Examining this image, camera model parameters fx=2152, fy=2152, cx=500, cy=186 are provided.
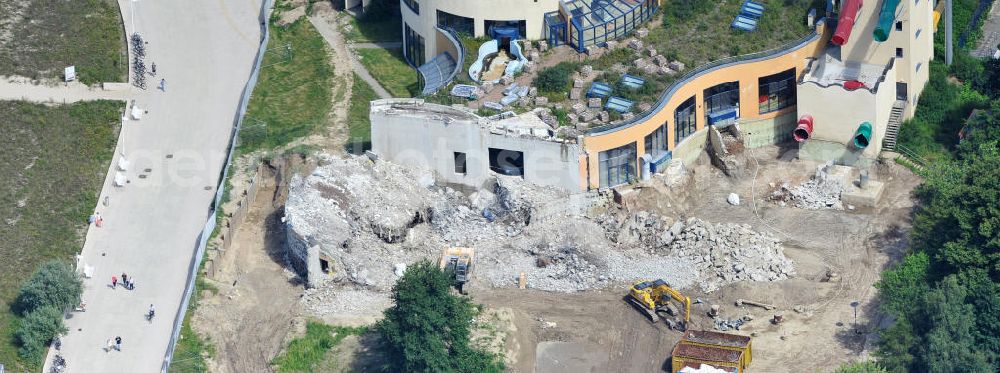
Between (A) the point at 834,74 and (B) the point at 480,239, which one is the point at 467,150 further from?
(A) the point at 834,74

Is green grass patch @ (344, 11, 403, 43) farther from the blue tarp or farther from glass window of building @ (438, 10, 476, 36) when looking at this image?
the blue tarp

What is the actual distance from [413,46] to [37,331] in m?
37.6

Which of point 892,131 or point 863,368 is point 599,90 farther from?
point 863,368

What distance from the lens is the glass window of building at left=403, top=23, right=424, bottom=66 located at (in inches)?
5704

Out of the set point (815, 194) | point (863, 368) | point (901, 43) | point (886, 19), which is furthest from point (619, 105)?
point (863, 368)

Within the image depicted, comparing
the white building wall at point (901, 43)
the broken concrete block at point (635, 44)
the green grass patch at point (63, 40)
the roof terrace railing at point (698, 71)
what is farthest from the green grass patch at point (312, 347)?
the white building wall at point (901, 43)

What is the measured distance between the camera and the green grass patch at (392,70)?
469ft

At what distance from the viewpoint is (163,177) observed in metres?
134

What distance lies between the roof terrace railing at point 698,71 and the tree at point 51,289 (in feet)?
105

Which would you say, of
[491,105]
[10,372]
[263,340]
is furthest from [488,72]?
[10,372]

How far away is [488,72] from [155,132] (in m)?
21.8

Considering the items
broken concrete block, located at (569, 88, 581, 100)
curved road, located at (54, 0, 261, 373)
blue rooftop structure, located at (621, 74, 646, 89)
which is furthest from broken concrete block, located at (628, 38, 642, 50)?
curved road, located at (54, 0, 261, 373)

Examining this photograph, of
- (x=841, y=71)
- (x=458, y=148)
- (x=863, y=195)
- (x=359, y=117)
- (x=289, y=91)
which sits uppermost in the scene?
(x=841, y=71)

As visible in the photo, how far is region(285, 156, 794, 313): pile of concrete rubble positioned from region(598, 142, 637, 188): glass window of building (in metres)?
1.69
